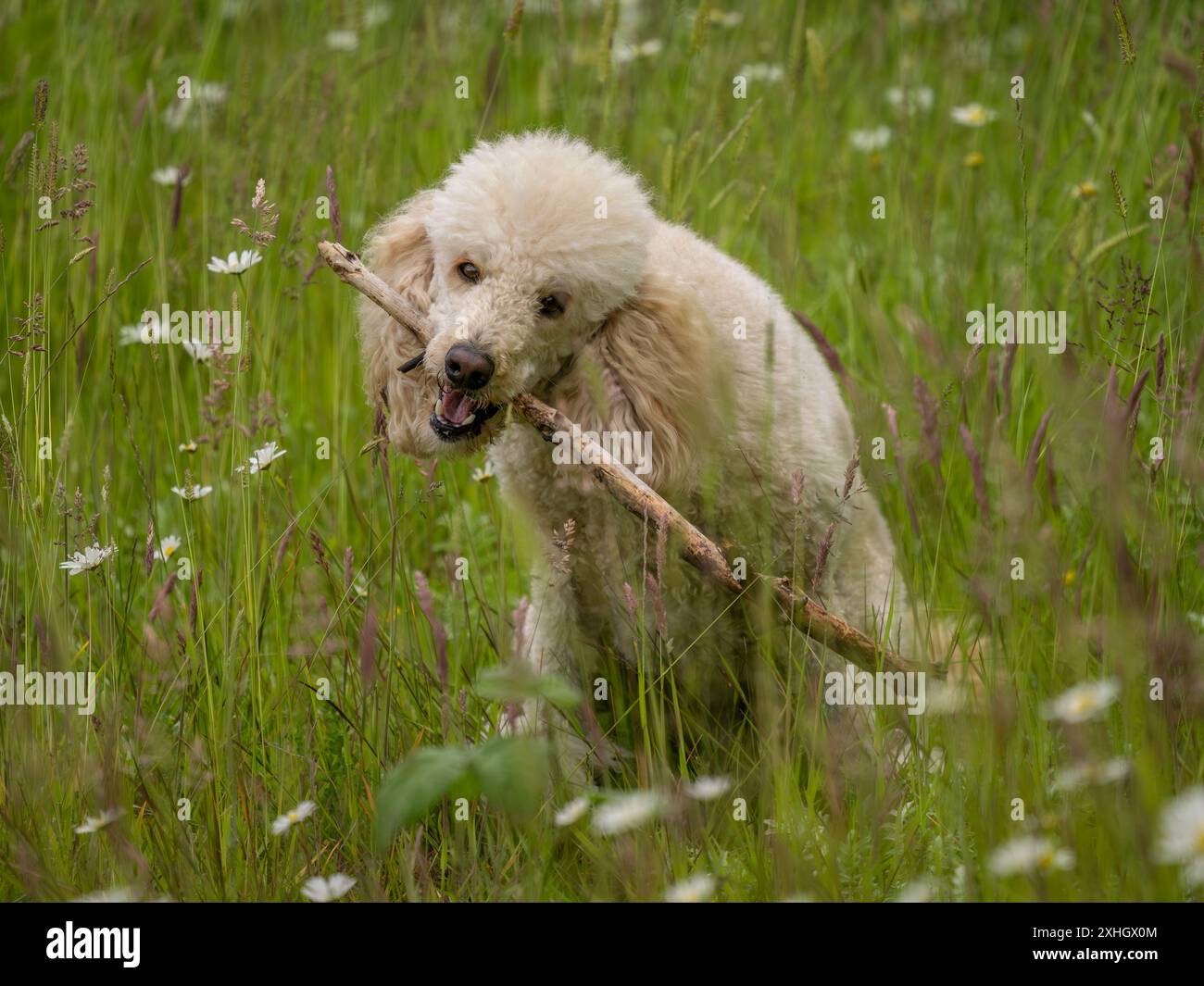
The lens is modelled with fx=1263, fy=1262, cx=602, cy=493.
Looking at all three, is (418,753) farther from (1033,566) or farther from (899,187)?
(899,187)

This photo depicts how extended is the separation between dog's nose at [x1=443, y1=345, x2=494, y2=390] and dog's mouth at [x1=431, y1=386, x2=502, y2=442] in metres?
0.11

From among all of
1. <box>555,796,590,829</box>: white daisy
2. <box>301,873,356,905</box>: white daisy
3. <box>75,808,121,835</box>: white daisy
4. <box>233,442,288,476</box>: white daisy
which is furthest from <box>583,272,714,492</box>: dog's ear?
<box>75,808,121,835</box>: white daisy

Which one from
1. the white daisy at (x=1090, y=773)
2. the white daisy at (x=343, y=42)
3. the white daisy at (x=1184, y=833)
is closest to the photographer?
the white daisy at (x=1184, y=833)

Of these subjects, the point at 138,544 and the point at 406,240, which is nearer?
the point at 406,240

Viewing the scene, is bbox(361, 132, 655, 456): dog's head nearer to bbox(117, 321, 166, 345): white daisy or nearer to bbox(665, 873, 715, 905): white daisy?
bbox(117, 321, 166, 345): white daisy

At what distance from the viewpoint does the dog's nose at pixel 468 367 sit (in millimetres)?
2414

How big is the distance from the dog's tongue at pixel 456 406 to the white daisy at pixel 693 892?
1.08m

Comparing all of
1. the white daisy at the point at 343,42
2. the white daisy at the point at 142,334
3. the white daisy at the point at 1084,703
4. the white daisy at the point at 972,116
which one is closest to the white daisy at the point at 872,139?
the white daisy at the point at 972,116

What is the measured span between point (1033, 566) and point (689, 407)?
105 centimetres

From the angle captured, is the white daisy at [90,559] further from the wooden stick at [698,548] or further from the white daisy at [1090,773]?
the white daisy at [1090,773]

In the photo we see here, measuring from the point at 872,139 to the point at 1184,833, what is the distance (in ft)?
12.2

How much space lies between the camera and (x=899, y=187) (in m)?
4.05
